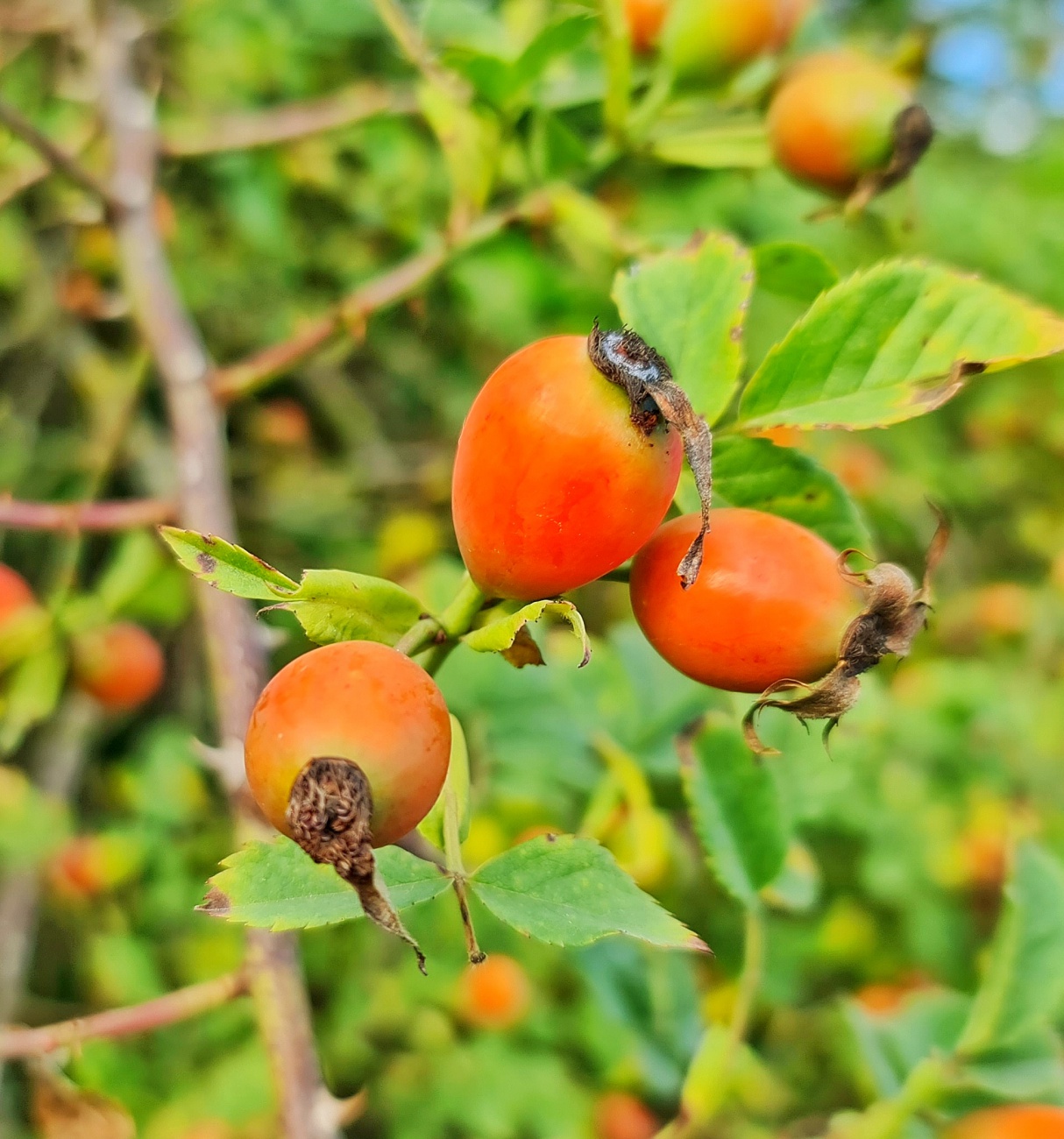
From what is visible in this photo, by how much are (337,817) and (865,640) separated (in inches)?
14.1

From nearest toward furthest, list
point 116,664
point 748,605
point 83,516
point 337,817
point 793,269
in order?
point 337,817, point 748,605, point 793,269, point 83,516, point 116,664

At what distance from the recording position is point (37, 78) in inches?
99.2

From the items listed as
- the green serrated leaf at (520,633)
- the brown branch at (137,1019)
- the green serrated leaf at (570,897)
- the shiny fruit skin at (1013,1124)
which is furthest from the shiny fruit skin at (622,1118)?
the green serrated leaf at (520,633)

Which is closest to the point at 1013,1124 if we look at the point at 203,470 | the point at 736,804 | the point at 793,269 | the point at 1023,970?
the point at 1023,970

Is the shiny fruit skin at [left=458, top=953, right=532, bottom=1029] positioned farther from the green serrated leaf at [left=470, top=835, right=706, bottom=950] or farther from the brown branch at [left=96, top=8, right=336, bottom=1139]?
the green serrated leaf at [left=470, top=835, right=706, bottom=950]

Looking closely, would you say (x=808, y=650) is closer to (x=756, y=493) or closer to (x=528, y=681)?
(x=756, y=493)

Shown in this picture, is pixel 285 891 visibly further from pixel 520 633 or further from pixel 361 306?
pixel 361 306

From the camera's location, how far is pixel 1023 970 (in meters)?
1.09

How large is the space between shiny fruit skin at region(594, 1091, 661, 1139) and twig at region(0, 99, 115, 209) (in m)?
1.75

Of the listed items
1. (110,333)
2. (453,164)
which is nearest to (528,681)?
(453,164)

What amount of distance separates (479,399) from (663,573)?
172mm

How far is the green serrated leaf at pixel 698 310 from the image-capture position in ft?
2.61

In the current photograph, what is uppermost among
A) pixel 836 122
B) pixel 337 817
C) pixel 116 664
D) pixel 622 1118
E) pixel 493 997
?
pixel 836 122

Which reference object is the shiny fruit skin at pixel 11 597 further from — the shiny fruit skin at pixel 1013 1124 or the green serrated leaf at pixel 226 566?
the shiny fruit skin at pixel 1013 1124
